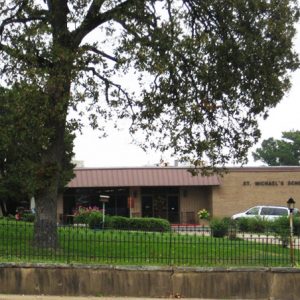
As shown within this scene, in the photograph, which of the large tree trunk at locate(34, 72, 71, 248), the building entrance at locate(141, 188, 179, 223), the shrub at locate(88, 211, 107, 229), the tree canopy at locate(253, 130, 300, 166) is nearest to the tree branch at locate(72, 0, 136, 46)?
the large tree trunk at locate(34, 72, 71, 248)

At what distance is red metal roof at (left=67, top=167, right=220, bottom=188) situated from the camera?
147 ft

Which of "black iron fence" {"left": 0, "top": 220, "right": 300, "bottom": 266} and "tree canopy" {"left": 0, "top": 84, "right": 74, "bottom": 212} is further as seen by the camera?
"tree canopy" {"left": 0, "top": 84, "right": 74, "bottom": 212}

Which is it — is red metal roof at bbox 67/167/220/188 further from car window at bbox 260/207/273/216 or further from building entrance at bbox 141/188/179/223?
car window at bbox 260/207/273/216

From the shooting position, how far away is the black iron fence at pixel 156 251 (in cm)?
1296

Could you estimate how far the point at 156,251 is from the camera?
46.2 ft

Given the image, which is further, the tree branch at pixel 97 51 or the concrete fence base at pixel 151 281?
the tree branch at pixel 97 51

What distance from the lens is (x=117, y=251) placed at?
14203 mm

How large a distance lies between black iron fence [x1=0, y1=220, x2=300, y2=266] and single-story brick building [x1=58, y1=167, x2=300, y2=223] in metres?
28.7

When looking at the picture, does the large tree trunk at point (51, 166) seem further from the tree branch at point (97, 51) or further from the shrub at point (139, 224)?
the shrub at point (139, 224)

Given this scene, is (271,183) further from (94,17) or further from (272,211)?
(94,17)

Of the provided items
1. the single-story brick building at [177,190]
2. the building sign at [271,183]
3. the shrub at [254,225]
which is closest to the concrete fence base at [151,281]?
the shrub at [254,225]

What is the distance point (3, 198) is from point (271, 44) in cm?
2892

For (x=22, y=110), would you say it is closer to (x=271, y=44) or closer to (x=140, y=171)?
(x=271, y=44)

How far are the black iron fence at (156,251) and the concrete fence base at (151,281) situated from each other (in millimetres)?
532
